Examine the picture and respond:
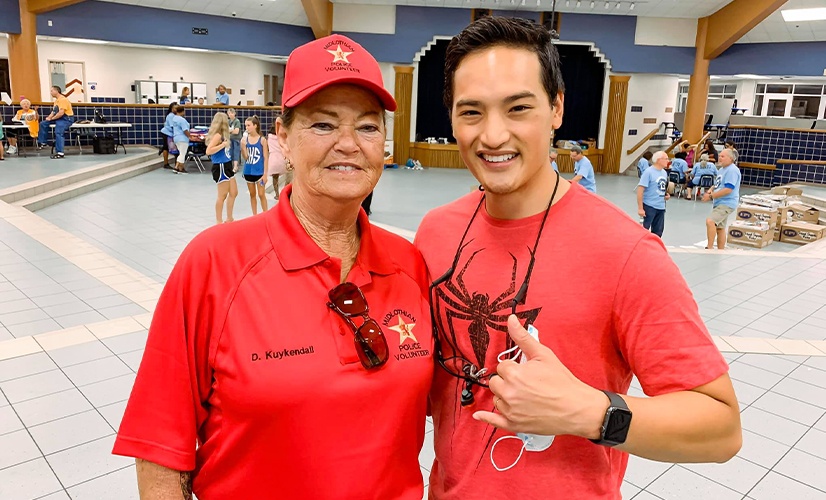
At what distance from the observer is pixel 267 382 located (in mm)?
1191

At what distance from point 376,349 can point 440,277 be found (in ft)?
0.92

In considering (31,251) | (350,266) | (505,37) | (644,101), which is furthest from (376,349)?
(644,101)

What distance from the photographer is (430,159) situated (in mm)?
18734

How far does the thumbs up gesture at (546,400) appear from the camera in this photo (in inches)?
42.4

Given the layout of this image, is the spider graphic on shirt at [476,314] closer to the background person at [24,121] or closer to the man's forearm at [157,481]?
the man's forearm at [157,481]

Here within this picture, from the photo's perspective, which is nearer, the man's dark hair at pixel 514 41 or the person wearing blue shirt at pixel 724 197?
the man's dark hair at pixel 514 41

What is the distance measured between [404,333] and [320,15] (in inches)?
670

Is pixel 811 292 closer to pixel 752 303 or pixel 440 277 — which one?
pixel 752 303

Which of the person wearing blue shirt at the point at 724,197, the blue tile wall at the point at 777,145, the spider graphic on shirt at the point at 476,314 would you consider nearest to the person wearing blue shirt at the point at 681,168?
the blue tile wall at the point at 777,145

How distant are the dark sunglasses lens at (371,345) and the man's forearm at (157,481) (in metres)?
0.45

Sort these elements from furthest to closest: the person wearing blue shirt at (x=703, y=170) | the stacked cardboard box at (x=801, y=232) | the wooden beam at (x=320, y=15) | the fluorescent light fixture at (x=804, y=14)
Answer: the wooden beam at (x=320, y=15), the fluorescent light fixture at (x=804, y=14), the person wearing blue shirt at (x=703, y=170), the stacked cardboard box at (x=801, y=232)

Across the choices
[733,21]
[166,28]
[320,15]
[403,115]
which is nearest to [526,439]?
[320,15]

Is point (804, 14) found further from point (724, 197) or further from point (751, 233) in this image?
point (724, 197)

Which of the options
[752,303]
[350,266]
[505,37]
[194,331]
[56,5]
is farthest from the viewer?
[56,5]
